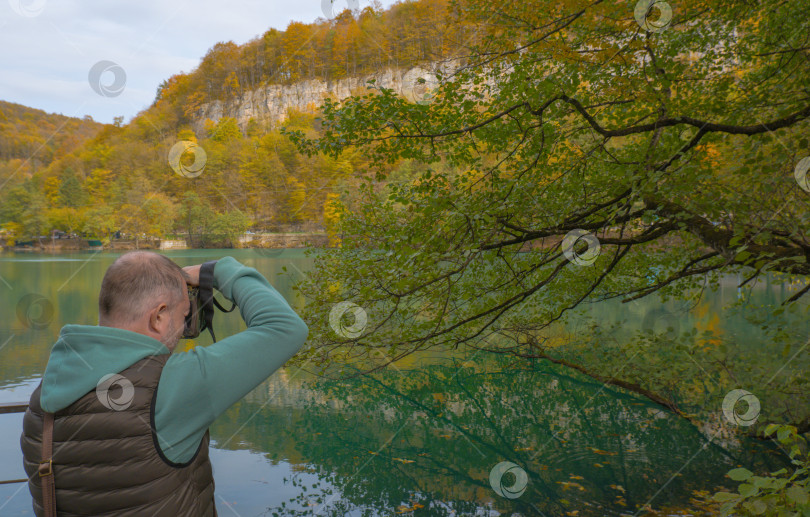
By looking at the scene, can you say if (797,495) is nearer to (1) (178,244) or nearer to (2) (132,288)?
(2) (132,288)

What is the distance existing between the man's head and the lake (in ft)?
15.3

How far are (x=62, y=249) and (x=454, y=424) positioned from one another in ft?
185

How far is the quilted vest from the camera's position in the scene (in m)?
1.07

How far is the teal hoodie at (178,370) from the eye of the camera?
1066 millimetres

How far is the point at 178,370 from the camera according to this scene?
1091mm

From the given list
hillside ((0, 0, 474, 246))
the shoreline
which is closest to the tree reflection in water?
hillside ((0, 0, 474, 246))

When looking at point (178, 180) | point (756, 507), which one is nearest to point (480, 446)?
point (756, 507)

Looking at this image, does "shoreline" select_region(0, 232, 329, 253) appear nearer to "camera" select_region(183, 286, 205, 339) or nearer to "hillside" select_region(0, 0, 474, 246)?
"hillside" select_region(0, 0, 474, 246)

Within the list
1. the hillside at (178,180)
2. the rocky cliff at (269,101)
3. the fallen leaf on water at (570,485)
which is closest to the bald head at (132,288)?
the fallen leaf on water at (570,485)

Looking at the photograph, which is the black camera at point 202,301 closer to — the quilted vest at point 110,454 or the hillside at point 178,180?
the quilted vest at point 110,454

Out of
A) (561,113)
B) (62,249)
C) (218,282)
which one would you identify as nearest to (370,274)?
(561,113)

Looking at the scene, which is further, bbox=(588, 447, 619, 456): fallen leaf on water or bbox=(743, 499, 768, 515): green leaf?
bbox=(588, 447, 619, 456): fallen leaf on water

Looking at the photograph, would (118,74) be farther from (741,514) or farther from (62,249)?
(62,249)

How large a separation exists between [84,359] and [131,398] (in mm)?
127
